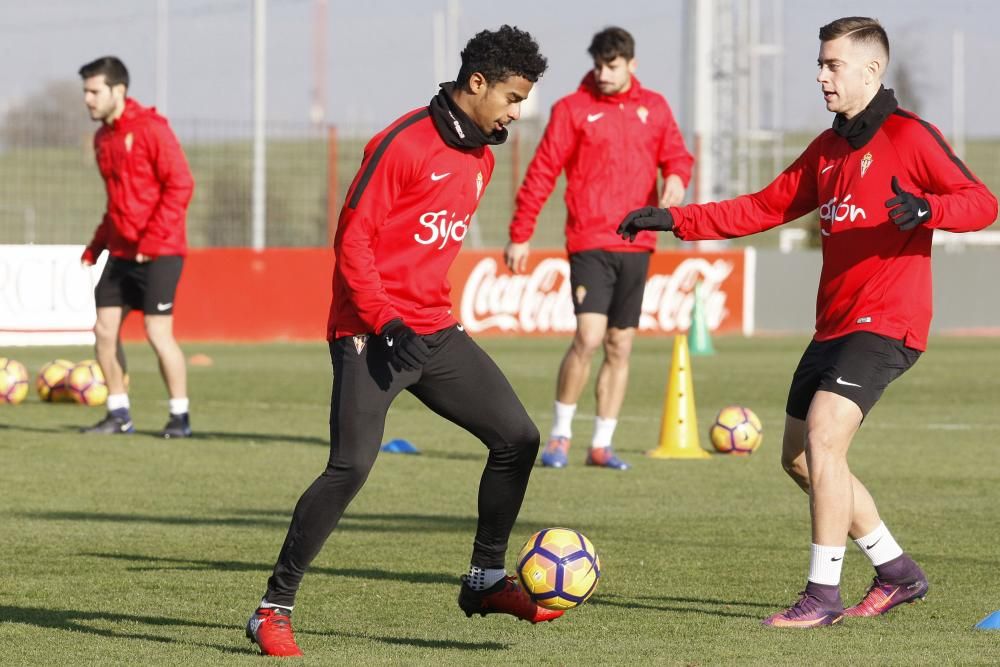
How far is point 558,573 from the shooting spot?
6.11 metres

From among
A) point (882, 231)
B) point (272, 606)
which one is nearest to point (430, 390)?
point (272, 606)

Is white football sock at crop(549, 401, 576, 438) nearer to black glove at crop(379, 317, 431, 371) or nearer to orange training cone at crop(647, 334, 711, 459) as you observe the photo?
orange training cone at crop(647, 334, 711, 459)

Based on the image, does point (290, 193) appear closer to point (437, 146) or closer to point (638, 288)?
point (638, 288)

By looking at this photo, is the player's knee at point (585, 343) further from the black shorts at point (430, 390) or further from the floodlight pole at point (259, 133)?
the floodlight pole at point (259, 133)

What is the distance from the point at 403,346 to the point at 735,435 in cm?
651

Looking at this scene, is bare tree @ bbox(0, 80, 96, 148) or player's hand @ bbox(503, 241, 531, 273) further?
bare tree @ bbox(0, 80, 96, 148)

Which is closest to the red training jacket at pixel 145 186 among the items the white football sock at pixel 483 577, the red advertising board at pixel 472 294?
the white football sock at pixel 483 577

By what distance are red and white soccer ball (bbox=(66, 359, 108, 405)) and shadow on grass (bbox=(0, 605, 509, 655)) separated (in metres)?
8.42

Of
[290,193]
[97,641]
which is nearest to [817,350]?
[97,641]

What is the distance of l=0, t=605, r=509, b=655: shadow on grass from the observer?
5.96 meters

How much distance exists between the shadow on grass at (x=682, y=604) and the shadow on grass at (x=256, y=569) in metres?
0.71

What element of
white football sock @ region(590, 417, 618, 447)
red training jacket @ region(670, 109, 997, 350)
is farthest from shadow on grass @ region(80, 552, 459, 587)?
white football sock @ region(590, 417, 618, 447)

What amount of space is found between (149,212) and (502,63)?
6.69 m

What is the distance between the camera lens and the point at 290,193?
105 ft
